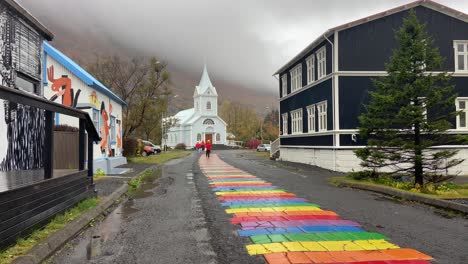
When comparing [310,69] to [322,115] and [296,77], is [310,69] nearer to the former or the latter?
[296,77]

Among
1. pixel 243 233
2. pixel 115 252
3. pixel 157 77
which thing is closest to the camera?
pixel 115 252

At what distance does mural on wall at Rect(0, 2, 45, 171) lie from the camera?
34.6ft

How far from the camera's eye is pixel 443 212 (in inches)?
368

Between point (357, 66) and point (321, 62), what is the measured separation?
2608 mm

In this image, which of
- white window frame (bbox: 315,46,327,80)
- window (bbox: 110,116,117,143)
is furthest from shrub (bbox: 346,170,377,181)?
window (bbox: 110,116,117,143)

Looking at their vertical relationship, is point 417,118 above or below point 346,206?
above

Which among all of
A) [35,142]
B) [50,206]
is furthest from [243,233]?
[35,142]

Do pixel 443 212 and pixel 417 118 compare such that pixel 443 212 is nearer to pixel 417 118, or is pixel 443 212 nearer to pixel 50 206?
pixel 417 118

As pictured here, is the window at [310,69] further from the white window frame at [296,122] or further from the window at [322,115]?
the white window frame at [296,122]

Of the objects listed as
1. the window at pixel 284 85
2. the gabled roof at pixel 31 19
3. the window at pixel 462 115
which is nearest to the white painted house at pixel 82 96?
the gabled roof at pixel 31 19

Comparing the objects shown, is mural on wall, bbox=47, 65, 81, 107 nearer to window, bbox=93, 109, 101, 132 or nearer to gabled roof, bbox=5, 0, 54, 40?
window, bbox=93, 109, 101, 132

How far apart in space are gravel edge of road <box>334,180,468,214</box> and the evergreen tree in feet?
4.23

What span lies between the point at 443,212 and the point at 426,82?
18.5 feet

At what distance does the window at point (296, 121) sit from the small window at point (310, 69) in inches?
107
